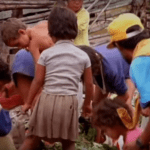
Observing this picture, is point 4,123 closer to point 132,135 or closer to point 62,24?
point 62,24

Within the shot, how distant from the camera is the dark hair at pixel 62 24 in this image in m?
3.72

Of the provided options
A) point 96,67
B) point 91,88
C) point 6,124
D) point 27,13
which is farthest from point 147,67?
point 27,13

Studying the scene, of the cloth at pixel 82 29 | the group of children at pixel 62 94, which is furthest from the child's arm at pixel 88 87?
the cloth at pixel 82 29

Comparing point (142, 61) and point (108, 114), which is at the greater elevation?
point (142, 61)

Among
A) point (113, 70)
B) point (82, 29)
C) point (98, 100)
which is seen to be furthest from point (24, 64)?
point (82, 29)

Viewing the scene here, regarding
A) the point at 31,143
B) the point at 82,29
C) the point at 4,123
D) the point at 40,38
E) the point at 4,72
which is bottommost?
the point at 31,143

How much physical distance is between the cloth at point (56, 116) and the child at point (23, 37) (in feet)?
1.83

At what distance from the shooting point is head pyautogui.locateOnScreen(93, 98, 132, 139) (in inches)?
137

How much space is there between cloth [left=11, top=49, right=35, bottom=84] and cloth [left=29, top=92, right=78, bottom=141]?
610 millimetres

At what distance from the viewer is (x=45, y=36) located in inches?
163

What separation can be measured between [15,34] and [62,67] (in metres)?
0.63

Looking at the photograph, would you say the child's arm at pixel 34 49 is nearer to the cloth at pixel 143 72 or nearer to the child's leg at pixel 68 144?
the child's leg at pixel 68 144

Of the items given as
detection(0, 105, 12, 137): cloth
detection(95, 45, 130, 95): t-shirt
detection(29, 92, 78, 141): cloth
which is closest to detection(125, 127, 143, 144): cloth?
detection(29, 92, 78, 141): cloth

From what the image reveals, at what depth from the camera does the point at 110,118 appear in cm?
347
